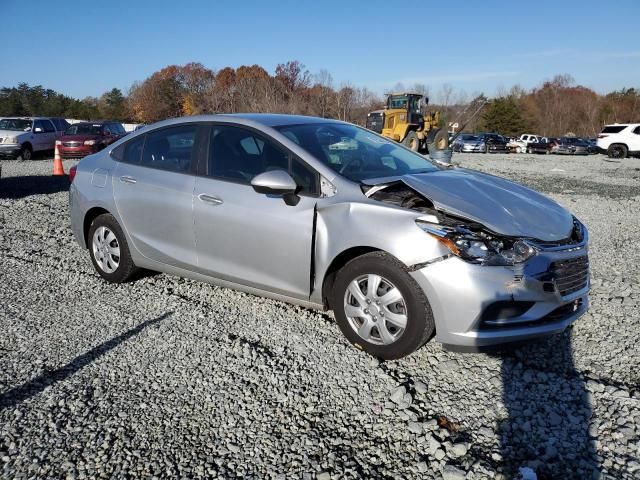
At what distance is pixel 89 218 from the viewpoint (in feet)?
16.7

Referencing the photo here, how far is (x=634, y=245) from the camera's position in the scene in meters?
6.86

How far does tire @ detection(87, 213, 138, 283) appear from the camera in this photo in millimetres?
4793

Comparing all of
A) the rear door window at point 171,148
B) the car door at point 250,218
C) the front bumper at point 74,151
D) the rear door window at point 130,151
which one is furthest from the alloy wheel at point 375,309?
the front bumper at point 74,151

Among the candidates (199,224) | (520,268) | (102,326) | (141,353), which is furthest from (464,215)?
(102,326)

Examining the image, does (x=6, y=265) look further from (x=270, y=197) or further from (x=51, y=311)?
(x=270, y=197)

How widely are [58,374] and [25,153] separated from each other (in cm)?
1945

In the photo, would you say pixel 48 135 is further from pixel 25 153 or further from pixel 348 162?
pixel 348 162

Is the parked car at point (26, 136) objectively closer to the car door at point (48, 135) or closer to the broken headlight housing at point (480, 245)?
the car door at point (48, 135)

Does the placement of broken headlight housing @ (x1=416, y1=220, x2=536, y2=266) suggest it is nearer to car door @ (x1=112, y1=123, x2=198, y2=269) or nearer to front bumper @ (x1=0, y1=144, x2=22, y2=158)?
car door @ (x1=112, y1=123, x2=198, y2=269)

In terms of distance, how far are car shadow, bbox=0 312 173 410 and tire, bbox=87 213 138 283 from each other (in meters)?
1.04

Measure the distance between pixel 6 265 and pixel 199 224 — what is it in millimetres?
2918

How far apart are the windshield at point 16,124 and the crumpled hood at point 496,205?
20541mm

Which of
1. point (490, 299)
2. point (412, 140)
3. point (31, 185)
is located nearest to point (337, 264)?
point (490, 299)

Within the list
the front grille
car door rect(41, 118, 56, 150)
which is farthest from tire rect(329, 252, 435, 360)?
car door rect(41, 118, 56, 150)
